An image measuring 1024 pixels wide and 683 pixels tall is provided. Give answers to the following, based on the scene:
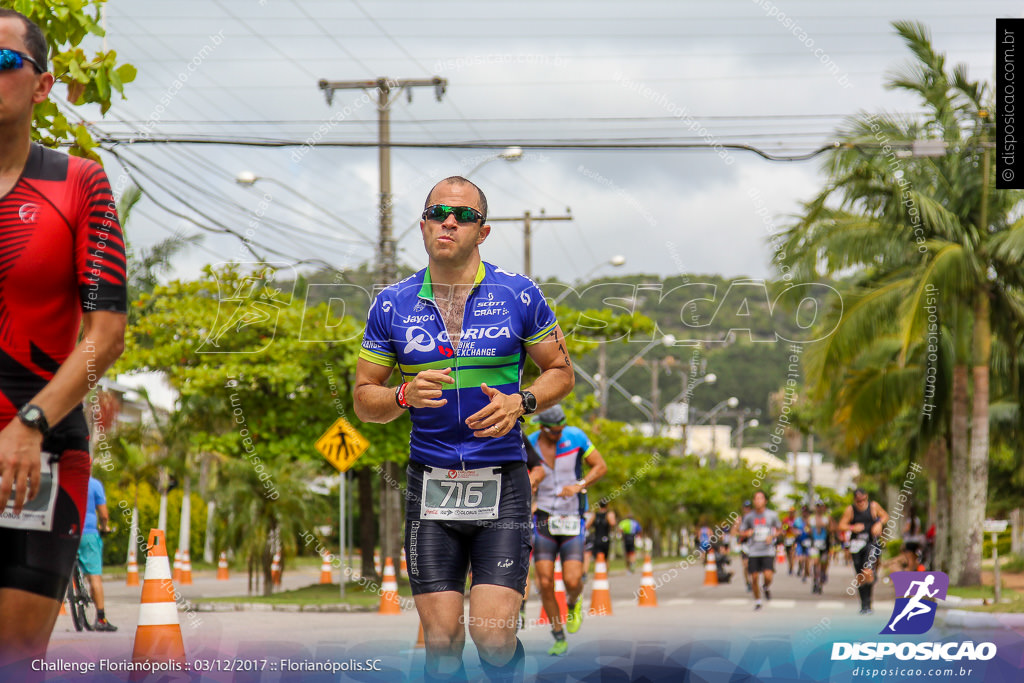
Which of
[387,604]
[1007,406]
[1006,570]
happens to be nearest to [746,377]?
[1006,570]

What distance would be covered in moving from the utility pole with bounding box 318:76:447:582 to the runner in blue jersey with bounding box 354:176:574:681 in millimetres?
11795

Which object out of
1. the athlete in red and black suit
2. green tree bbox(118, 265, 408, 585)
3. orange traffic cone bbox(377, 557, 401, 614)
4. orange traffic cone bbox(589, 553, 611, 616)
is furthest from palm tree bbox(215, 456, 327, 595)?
the athlete in red and black suit

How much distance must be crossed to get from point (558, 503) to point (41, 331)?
718 centimetres

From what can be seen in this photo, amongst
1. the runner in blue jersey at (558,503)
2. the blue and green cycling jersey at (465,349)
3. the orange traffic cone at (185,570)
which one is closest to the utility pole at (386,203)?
the orange traffic cone at (185,570)

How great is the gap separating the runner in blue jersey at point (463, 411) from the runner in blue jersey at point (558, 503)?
16.9 feet

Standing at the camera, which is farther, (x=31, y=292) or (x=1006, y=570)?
(x=1006, y=570)

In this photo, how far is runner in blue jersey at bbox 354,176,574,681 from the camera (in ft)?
13.8

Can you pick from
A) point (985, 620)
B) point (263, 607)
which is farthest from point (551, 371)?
point (263, 607)

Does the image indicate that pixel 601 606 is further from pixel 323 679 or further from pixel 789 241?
pixel 323 679

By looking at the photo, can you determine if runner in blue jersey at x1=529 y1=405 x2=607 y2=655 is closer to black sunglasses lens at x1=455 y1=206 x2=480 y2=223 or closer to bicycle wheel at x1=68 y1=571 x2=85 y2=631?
bicycle wheel at x1=68 y1=571 x2=85 y2=631

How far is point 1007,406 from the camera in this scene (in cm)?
2734

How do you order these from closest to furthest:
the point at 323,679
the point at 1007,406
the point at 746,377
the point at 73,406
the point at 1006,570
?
the point at 73,406 < the point at 323,679 < the point at 1007,406 < the point at 1006,570 < the point at 746,377

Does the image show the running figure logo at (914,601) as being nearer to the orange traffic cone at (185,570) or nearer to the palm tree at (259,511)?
the palm tree at (259,511)

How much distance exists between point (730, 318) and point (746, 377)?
53.3 metres
